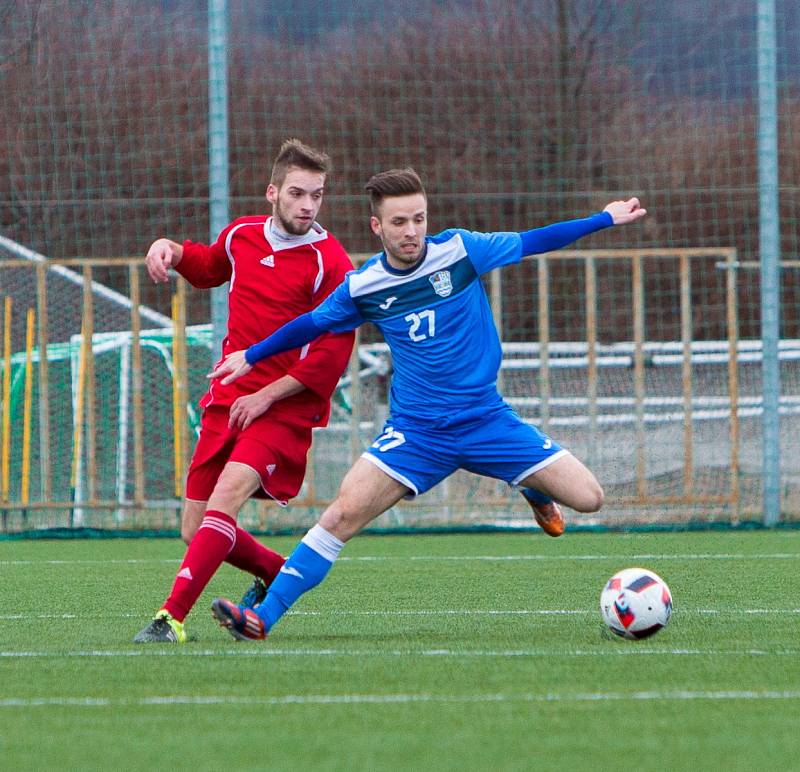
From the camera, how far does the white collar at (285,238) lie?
5.54 metres

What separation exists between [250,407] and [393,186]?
0.89m

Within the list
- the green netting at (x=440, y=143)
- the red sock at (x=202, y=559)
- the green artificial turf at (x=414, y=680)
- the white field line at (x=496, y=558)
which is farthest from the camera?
the green netting at (x=440, y=143)

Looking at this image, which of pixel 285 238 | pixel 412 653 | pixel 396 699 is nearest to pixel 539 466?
pixel 412 653

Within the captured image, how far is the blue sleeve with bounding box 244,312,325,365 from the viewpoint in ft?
17.2

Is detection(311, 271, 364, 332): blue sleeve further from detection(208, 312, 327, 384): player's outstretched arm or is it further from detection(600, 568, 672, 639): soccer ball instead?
detection(600, 568, 672, 639): soccer ball

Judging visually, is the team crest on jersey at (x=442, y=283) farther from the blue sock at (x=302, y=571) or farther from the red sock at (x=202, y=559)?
the red sock at (x=202, y=559)

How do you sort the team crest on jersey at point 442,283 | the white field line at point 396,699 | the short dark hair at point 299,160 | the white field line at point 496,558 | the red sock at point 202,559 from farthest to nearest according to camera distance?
the white field line at point 496,558 < the short dark hair at point 299,160 < the team crest on jersey at point 442,283 < the red sock at point 202,559 < the white field line at point 396,699

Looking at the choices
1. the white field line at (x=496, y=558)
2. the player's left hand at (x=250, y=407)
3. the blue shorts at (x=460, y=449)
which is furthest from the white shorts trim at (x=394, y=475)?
the white field line at (x=496, y=558)

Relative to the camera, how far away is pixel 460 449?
17.0 ft

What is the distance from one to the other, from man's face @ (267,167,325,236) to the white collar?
0.06m

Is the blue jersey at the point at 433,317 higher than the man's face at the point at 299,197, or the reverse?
the man's face at the point at 299,197

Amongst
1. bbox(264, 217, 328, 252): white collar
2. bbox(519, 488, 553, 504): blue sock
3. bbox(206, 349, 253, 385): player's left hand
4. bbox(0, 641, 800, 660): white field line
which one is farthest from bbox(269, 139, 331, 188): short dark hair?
bbox(0, 641, 800, 660): white field line

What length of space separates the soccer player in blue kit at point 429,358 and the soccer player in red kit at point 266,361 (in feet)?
0.61

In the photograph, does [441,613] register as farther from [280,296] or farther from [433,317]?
[280,296]
